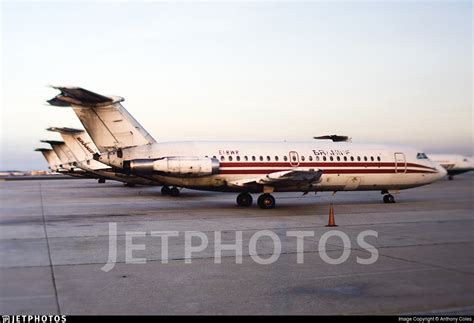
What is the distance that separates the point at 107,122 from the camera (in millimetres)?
21250

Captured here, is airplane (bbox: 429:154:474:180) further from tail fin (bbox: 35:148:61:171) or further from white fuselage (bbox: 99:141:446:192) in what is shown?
tail fin (bbox: 35:148:61:171)

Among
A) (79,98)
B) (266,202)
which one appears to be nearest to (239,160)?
(266,202)

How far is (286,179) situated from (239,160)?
227 centimetres

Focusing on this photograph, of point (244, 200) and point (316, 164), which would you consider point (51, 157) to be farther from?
point (316, 164)

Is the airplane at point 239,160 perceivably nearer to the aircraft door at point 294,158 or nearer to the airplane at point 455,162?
the aircraft door at point 294,158

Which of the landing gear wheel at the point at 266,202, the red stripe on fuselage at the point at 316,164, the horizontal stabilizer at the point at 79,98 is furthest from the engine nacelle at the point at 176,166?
the horizontal stabilizer at the point at 79,98

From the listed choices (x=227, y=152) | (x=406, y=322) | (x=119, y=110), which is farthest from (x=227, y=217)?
(x=406, y=322)

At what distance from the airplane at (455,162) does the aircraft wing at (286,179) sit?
4060 cm

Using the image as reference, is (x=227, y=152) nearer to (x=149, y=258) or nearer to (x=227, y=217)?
(x=227, y=217)

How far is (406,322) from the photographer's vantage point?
236 inches

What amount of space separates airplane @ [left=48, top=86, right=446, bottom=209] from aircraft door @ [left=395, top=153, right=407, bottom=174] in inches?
1.9

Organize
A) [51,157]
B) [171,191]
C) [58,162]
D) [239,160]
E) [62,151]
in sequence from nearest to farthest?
[239,160] < [171,191] < [62,151] < [58,162] < [51,157]

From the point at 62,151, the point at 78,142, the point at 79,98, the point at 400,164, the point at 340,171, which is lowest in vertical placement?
the point at 340,171

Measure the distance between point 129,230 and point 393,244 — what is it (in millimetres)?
7178
